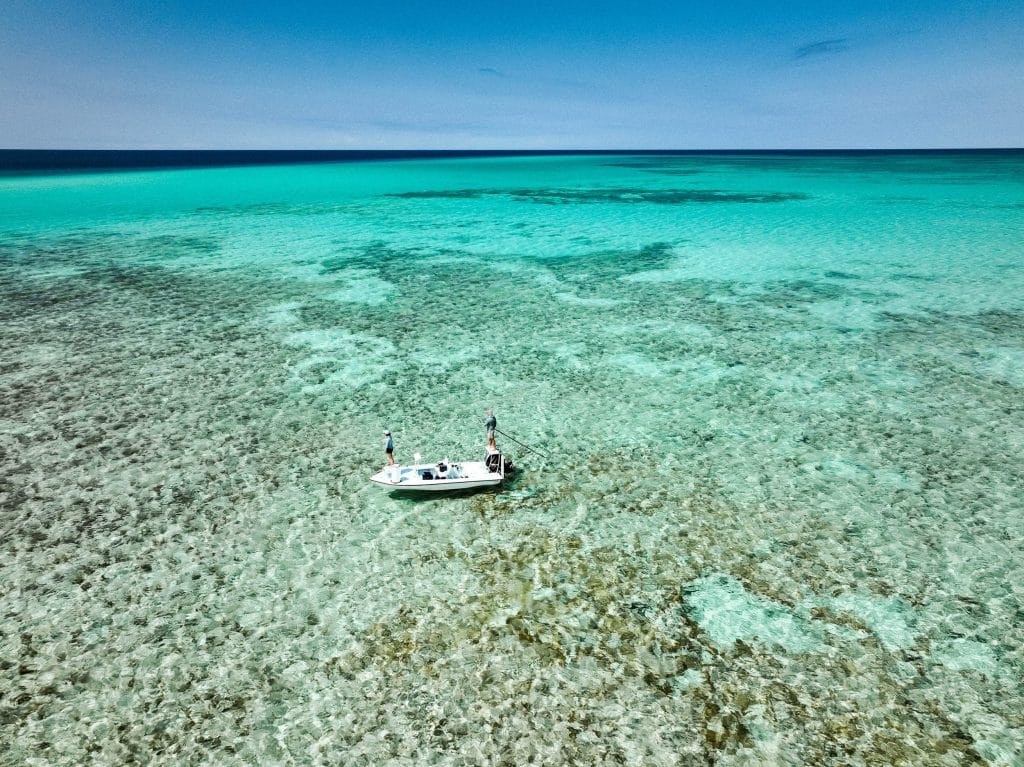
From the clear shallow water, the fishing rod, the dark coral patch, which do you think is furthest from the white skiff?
the dark coral patch

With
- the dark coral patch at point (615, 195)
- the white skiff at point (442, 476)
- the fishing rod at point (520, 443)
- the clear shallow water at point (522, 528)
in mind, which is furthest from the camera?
the dark coral patch at point (615, 195)

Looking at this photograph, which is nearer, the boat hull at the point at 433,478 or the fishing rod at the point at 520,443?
the boat hull at the point at 433,478

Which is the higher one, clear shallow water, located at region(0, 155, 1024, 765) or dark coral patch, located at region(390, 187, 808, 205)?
dark coral patch, located at region(390, 187, 808, 205)

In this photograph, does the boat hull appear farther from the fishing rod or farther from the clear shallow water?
the fishing rod

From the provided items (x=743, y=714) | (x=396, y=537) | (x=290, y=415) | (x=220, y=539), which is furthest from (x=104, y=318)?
(x=743, y=714)

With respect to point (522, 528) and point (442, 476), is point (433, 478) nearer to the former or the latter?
point (442, 476)

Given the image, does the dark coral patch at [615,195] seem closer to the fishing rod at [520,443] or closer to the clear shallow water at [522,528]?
the clear shallow water at [522,528]

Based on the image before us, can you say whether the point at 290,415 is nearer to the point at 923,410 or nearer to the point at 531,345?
the point at 531,345

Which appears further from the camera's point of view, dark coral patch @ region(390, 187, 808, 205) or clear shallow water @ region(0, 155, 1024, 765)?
dark coral patch @ region(390, 187, 808, 205)

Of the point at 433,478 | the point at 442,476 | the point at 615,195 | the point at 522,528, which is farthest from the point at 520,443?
the point at 615,195

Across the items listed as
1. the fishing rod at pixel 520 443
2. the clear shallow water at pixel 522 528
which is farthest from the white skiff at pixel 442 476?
the fishing rod at pixel 520 443
